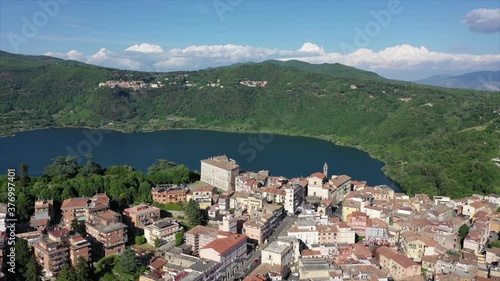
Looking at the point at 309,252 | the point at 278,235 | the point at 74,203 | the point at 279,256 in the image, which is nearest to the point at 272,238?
the point at 278,235

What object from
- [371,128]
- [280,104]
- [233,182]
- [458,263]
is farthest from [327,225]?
[280,104]

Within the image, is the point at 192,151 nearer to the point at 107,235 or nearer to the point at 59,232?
the point at 107,235

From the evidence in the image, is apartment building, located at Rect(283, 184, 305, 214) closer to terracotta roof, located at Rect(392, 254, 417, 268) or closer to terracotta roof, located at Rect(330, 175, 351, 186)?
terracotta roof, located at Rect(330, 175, 351, 186)

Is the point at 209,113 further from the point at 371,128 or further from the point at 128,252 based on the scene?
the point at 128,252

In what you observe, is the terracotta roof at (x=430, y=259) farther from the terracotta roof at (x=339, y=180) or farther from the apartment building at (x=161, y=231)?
the apartment building at (x=161, y=231)

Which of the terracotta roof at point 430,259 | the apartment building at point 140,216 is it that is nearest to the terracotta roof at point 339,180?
the terracotta roof at point 430,259
